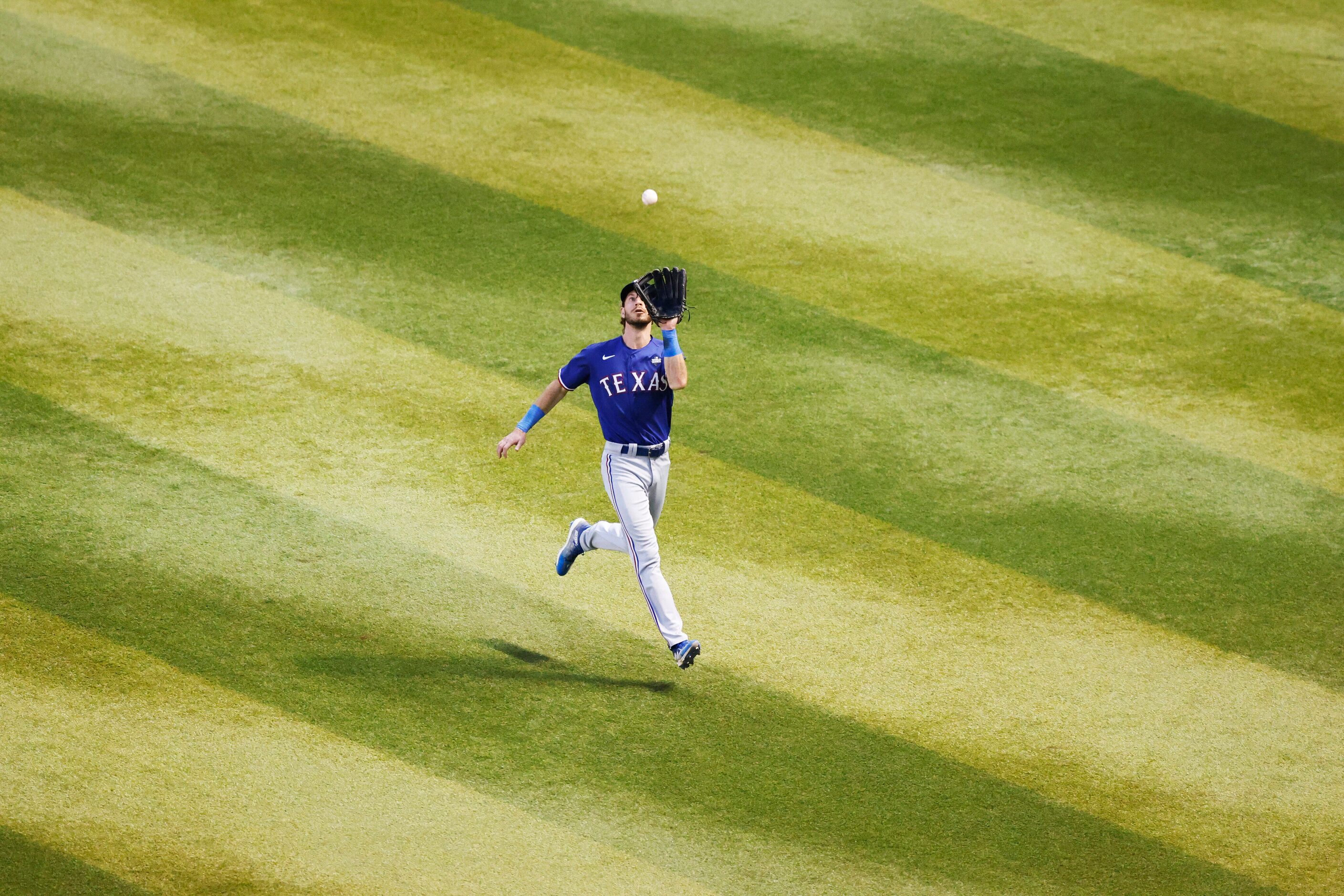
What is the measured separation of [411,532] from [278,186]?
491 centimetres

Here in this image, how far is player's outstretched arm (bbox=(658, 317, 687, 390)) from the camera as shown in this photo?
752cm

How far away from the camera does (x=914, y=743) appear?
24.3 ft

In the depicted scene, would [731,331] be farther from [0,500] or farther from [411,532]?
[0,500]

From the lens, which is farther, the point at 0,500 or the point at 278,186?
the point at 278,186

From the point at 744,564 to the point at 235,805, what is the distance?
332cm

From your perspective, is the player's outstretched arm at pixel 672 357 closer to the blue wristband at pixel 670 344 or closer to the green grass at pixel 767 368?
the blue wristband at pixel 670 344

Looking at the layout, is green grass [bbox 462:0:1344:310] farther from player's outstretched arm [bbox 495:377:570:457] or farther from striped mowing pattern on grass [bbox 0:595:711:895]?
striped mowing pattern on grass [bbox 0:595:711:895]

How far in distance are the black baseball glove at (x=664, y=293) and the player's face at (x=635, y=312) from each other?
95 millimetres

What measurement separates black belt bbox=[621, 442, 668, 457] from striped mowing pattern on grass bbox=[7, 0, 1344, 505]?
13.2 feet

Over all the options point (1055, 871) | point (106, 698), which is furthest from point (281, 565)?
point (1055, 871)

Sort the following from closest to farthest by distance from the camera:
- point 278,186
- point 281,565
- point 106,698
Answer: point 106,698 → point 281,565 → point 278,186

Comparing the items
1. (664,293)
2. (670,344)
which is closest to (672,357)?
(670,344)

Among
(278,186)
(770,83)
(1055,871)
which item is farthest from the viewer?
(770,83)

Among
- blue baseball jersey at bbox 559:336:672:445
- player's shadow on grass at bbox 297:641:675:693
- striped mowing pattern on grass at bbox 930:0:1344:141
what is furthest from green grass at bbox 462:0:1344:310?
player's shadow on grass at bbox 297:641:675:693
